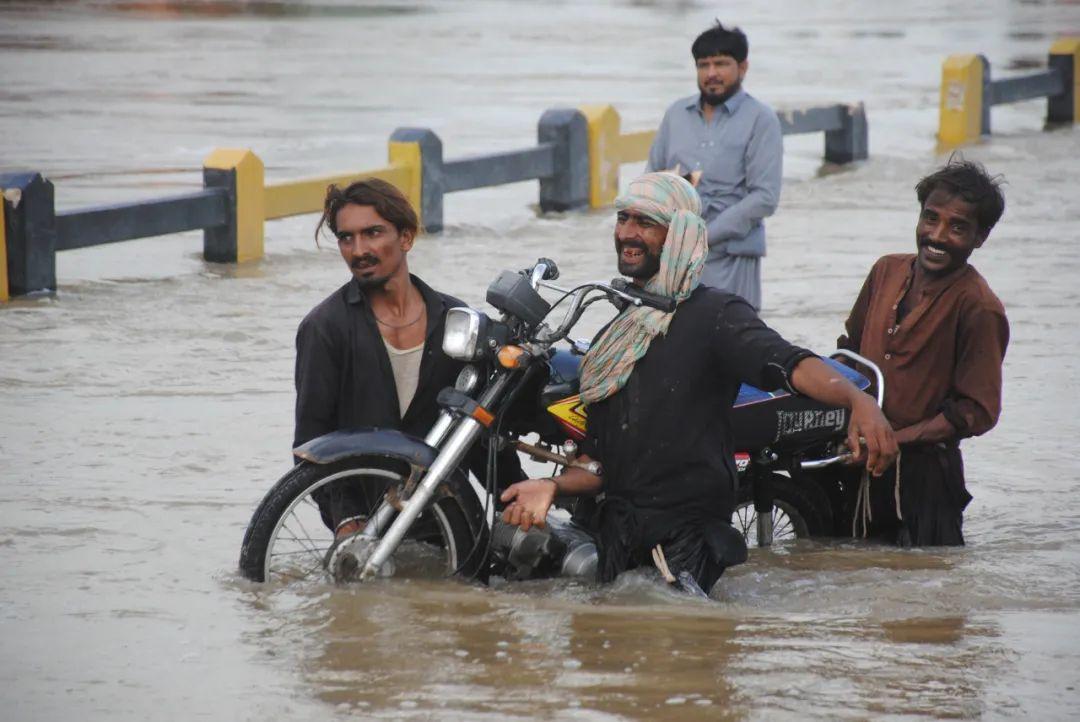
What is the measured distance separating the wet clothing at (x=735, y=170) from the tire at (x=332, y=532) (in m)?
2.93

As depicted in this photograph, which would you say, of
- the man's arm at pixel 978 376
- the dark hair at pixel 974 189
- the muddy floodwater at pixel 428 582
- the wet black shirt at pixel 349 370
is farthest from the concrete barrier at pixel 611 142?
the wet black shirt at pixel 349 370

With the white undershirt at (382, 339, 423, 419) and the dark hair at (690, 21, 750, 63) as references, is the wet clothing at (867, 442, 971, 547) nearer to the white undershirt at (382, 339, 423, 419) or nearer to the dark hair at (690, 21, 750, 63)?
the white undershirt at (382, 339, 423, 419)

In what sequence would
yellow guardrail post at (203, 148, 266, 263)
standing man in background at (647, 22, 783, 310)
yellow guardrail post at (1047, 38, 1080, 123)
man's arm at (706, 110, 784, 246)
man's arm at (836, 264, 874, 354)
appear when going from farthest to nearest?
yellow guardrail post at (1047, 38, 1080, 123)
yellow guardrail post at (203, 148, 266, 263)
standing man in background at (647, 22, 783, 310)
man's arm at (706, 110, 784, 246)
man's arm at (836, 264, 874, 354)

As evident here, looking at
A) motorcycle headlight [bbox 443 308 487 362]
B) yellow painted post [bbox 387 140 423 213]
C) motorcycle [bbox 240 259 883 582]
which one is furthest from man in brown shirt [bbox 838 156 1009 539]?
yellow painted post [bbox 387 140 423 213]

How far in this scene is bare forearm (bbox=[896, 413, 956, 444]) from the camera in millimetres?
5625

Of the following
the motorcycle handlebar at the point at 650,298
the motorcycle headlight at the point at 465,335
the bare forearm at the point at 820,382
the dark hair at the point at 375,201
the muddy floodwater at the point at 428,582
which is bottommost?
the muddy floodwater at the point at 428,582

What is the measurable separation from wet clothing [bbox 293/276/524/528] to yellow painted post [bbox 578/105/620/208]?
9.58 meters

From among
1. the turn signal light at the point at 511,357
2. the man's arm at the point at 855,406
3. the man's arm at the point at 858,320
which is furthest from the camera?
the man's arm at the point at 858,320

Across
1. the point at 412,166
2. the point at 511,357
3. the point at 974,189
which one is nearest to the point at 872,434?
the point at 511,357

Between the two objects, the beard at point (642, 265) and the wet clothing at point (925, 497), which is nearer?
the beard at point (642, 265)

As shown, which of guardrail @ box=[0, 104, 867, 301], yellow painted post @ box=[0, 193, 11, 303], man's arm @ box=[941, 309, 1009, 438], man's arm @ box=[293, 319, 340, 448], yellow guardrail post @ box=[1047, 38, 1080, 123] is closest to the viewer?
man's arm @ box=[293, 319, 340, 448]

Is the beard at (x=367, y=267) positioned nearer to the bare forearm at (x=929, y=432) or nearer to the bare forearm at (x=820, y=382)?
the bare forearm at (x=820, y=382)

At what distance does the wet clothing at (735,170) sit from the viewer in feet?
25.8

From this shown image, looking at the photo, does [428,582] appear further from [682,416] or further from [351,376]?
[682,416]
